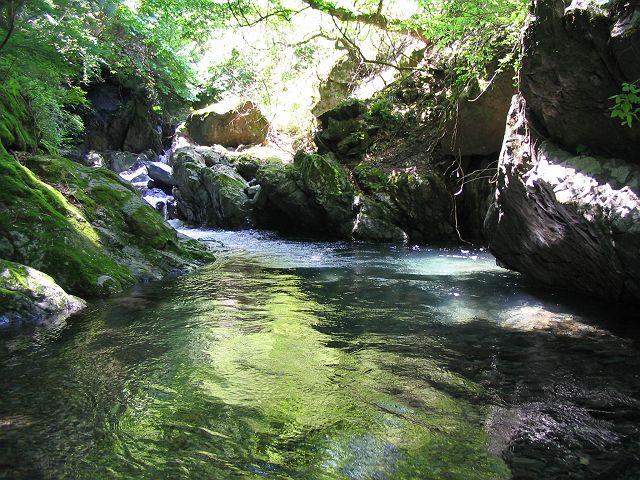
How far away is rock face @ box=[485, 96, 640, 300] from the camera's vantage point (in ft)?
15.7

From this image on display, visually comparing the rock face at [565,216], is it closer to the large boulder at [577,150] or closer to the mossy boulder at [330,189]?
the large boulder at [577,150]

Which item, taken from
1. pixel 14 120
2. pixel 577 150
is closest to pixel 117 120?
pixel 14 120

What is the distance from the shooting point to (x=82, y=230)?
281 inches

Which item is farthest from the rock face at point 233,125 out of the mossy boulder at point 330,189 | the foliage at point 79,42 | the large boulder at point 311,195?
the mossy boulder at point 330,189

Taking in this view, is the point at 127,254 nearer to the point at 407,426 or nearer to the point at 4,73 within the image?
the point at 4,73

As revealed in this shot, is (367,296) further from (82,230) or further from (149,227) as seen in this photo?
(82,230)

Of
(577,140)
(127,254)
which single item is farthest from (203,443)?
(127,254)

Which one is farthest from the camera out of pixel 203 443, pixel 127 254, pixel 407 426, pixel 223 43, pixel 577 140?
pixel 223 43

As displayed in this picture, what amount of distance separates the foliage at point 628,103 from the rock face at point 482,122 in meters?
6.30

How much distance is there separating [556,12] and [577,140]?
4.66ft

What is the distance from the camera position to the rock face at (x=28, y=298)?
15.9ft

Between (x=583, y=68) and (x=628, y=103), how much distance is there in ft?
2.89

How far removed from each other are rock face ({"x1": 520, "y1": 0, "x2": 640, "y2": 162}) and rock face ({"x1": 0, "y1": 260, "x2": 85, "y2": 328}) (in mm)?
6063

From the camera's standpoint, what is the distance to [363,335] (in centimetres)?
479
